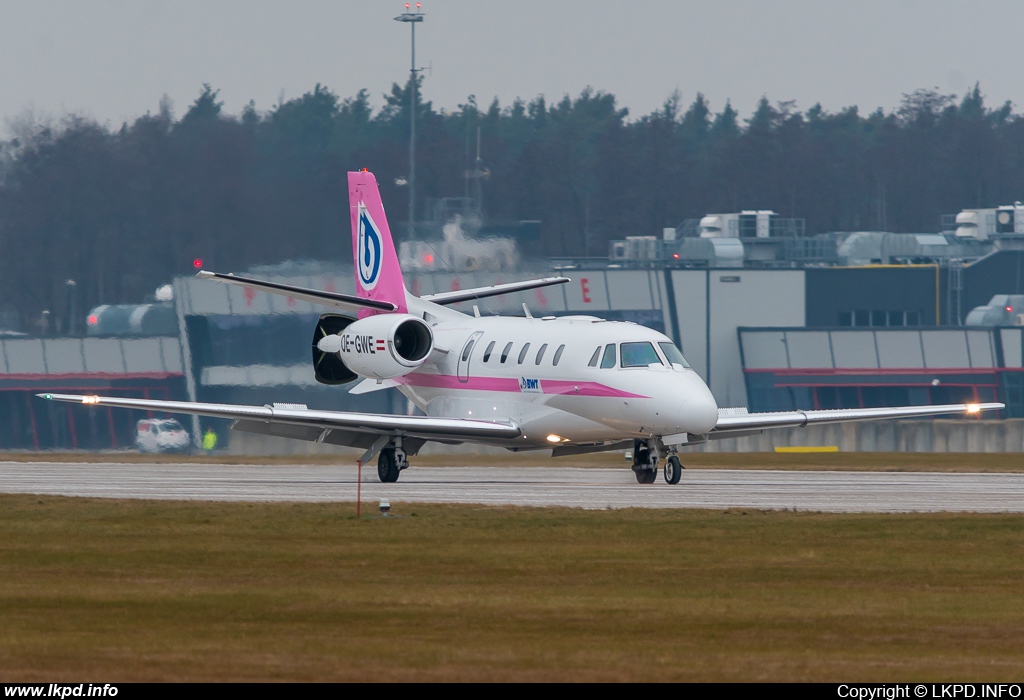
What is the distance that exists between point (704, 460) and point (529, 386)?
1197 centimetres

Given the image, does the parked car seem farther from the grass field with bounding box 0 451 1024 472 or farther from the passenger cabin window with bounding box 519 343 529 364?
the passenger cabin window with bounding box 519 343 529 364

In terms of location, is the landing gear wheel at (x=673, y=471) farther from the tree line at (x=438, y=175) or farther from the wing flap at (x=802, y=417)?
the tree line at (x=438, y=175)

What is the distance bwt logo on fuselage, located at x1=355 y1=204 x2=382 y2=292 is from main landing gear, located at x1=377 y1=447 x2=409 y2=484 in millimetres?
6615

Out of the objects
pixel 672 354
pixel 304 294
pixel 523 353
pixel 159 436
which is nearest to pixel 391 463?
pixel 523 353

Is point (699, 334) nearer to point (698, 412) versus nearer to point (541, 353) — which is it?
point (541, 353)

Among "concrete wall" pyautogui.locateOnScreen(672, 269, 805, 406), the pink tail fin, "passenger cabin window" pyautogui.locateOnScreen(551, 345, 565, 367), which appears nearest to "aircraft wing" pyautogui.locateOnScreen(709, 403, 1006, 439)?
"passenger cabin window" pyautogui.locateOnScreen(551, 345, 565, 367)

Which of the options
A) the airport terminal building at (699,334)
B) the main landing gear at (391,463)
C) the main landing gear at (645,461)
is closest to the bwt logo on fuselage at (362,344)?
the main landing gear at (391,463)

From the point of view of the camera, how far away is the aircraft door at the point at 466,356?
33000 millimetres

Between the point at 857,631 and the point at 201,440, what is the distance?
45.3 m

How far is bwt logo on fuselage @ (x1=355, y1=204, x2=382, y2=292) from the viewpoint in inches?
1458

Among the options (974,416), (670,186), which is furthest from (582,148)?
(974,416)

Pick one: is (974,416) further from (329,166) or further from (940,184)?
(940,184)

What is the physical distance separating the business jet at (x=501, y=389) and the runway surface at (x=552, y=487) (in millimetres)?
873

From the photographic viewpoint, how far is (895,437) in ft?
178
